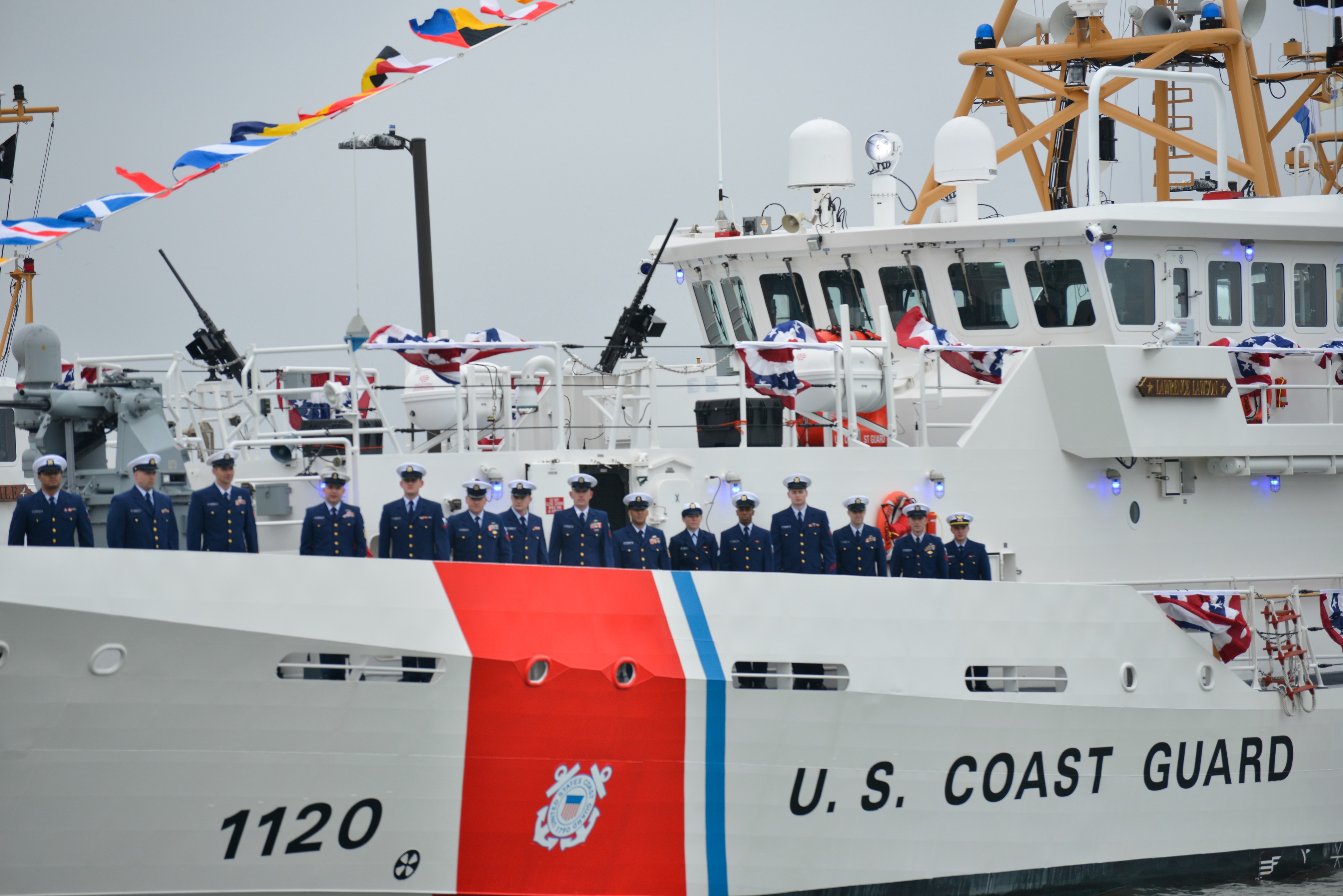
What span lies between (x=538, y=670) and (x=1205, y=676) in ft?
16.5

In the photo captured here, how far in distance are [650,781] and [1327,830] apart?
5870 millimetres

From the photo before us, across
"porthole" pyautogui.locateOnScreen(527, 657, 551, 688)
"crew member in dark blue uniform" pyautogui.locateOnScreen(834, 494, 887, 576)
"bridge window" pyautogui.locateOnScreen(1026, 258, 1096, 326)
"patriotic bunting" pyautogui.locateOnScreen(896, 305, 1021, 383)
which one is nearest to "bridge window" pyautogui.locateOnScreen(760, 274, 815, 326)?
"patriotic bunting" pyautogui.locateOnScreen(896, 305, 1021, 383)

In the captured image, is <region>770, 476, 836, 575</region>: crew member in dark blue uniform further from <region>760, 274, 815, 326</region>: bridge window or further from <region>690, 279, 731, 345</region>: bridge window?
<region>690, 279, 731, 345</region>: bridge window

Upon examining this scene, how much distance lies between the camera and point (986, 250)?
11750 mm

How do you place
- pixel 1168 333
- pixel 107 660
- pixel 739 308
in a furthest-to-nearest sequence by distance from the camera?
pixel 739 308
pixel 1168 333
pixel 107 660

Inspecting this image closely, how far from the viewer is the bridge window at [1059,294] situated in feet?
38.4

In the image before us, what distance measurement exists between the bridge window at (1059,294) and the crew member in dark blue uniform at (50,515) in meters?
7.19

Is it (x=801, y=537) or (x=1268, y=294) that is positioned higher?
(x=1268, y=294)

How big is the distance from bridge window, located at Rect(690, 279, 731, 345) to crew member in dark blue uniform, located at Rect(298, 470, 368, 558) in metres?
4.95

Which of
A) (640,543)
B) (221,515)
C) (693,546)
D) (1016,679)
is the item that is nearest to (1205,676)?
(1016,679)

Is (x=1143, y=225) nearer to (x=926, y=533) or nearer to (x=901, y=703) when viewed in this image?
(x=926, y=533)

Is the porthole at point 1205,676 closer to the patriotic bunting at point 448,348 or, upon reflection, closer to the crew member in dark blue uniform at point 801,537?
the crew member in dark blue uniform at point 801,537

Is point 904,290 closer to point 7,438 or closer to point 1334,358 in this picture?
point 1334,358

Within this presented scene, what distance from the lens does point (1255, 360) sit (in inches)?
477
